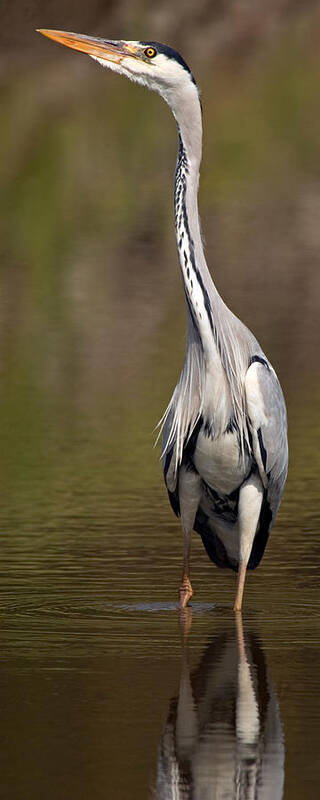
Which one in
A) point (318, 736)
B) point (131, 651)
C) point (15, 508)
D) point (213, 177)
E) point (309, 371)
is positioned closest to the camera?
point (318, 736)

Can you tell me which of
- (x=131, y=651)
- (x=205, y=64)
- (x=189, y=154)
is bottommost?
(x=131, y=651)

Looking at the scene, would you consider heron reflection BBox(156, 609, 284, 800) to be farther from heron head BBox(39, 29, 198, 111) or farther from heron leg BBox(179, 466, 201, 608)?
heron head BBox(39, 29, 198, 111)

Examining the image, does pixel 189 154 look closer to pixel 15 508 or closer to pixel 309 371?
pixel 15 508

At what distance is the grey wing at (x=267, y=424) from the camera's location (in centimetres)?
816

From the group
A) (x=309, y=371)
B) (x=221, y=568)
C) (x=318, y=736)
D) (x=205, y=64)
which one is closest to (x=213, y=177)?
(x=205, y=64)

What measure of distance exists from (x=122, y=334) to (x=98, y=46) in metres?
9.87

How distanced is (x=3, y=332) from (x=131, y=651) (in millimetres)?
11924

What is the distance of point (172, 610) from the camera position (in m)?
7.88

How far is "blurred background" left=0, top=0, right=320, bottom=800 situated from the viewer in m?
6.68

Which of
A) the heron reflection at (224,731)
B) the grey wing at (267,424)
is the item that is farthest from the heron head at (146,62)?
the heron reflection at (224,731)

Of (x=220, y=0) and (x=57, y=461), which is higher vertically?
(x=220, y=0)

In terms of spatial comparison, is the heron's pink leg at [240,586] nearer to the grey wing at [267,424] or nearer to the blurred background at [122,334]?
the blurred background at [122,334]

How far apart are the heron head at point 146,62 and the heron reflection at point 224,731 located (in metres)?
2.55

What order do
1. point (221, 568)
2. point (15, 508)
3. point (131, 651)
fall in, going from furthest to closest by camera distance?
point (15, 508) → point (221, 568) → point (131, 651)
